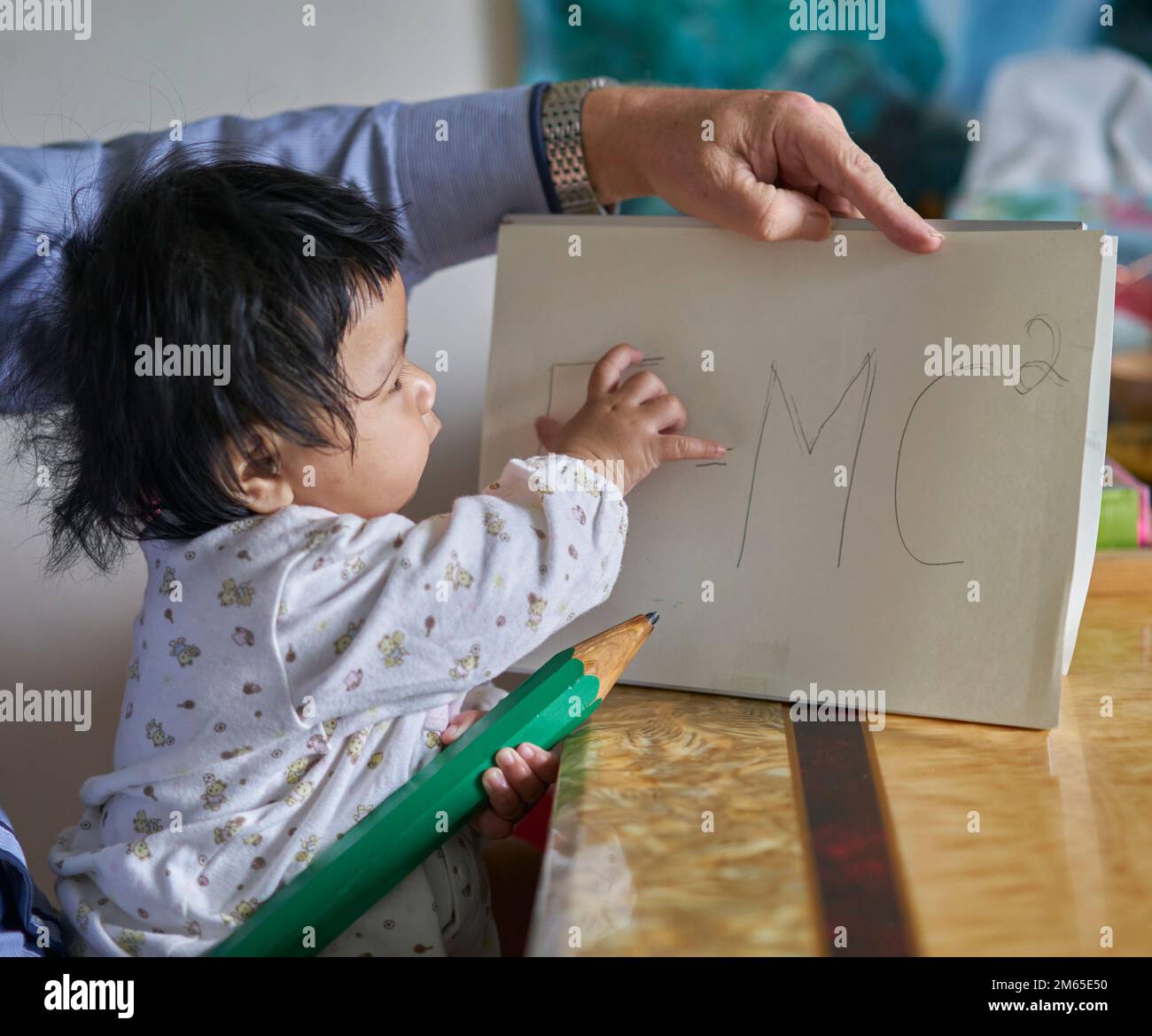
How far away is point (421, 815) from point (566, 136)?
26.1 inches

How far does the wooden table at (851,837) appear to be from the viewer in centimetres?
55

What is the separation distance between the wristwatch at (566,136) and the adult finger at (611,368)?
0.78 feet

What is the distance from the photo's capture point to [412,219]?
114cm

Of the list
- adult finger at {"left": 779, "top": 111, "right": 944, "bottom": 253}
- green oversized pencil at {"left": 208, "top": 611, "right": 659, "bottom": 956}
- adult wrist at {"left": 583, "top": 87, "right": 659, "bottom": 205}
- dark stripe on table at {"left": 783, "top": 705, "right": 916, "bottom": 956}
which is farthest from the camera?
adult wrist at {"left": 583, "top": 87, "right": 659, "bottom": 205}

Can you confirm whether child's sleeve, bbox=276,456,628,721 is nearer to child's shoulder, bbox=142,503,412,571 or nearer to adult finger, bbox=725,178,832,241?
child's shoulder, bbox=142,503,412,571

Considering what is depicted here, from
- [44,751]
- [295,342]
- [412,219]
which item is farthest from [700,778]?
[44,751]

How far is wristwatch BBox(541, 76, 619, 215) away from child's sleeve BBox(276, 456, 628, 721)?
429 mm

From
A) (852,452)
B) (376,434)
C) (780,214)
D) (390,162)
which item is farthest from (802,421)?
(390,162)

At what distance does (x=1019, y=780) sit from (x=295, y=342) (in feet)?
1.82

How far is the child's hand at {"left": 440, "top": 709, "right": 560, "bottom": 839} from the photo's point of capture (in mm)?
756

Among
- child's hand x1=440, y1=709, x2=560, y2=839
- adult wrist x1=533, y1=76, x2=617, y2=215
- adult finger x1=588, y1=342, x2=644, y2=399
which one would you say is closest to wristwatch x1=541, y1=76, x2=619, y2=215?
adult wrist x1=533, y1=76, x2=617, y2=215

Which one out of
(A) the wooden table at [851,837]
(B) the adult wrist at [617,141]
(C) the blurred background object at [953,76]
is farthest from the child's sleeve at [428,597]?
(C) the blurred background object at [953,76]
